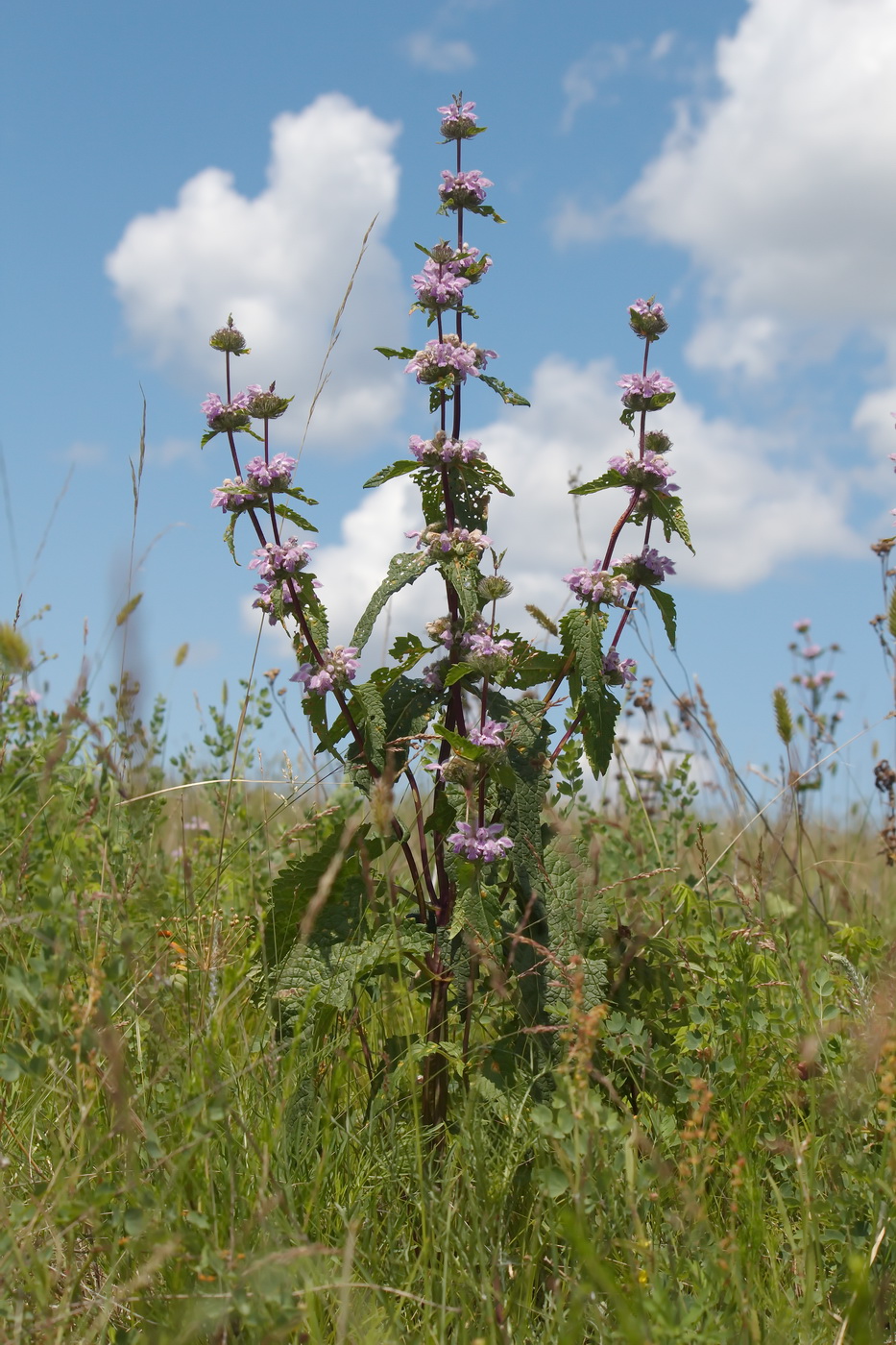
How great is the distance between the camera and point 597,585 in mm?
2473

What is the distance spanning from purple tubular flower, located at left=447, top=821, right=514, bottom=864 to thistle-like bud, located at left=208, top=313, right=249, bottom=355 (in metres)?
1.38

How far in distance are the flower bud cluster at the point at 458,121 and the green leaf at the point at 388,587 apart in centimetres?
114

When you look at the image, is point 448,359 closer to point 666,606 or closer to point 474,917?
point 666,606

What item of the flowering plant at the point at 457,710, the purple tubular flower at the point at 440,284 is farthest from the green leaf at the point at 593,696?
the purple tubular flower at the point at 440,284

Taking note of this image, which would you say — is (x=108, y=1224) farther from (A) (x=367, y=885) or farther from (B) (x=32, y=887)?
(B) (x=32, y=887)

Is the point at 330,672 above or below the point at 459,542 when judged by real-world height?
below

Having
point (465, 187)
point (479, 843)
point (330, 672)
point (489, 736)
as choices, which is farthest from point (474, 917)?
point (465, 187)

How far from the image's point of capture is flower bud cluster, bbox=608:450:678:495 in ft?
8.31

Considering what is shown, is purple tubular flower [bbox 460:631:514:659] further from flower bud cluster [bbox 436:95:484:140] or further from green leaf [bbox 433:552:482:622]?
flower bud cluster [bbox 436:95:484:140]

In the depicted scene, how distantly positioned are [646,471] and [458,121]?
3.34 ft

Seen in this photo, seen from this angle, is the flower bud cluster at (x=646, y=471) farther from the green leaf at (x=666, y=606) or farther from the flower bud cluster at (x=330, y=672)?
the flower bud cluster at (x=330, y=672)

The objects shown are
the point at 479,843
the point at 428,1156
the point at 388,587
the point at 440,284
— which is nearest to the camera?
the point at 428,1156

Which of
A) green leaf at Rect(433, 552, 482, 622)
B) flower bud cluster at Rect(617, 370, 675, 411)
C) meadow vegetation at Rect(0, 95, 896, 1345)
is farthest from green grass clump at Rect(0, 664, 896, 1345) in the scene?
flower bud cluster at Rect(617, 370, 675, 411)

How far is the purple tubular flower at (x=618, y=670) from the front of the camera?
2471 millimetres
